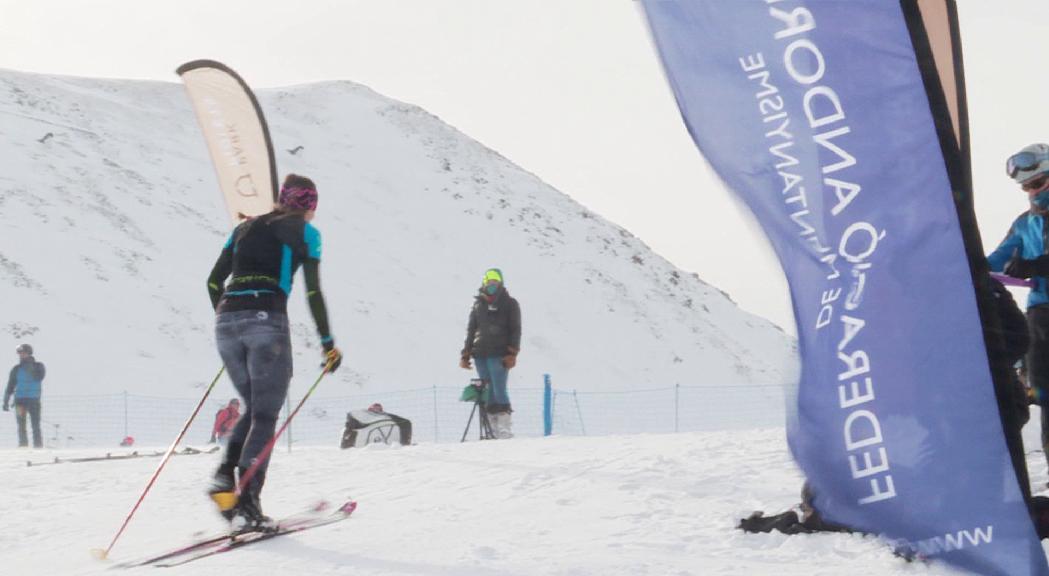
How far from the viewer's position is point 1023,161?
4.51 metres

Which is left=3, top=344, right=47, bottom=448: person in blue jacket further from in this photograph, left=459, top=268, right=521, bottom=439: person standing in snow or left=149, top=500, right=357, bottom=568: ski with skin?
left=149, top=500, right=357, bottom=568: ski with skin

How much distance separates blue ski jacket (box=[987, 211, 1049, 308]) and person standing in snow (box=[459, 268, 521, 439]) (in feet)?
22.6

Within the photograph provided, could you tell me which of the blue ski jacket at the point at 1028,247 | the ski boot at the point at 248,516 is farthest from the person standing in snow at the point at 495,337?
the blue ski jacket at the point at 1028,247

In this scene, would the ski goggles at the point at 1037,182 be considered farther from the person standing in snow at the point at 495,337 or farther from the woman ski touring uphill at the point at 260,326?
the person standing in snow at the point at 495,337

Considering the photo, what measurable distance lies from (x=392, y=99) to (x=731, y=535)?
2715 inches

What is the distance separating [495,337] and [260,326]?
6.16 m

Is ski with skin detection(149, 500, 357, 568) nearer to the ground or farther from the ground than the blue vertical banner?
nearer to the ground

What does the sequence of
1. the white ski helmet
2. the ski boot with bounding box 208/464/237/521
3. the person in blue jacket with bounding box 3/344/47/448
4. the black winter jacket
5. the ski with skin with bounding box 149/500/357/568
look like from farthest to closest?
the person in blue jacket with bounding box 3/344/47/448 < the black winter jacket < the ski boot with bounding box 208/464/237/521 < the ski with skin with bounding box 149/500/357/568 < the white ski helmet

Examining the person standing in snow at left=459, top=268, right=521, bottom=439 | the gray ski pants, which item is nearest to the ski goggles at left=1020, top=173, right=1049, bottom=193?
the gray ski pants

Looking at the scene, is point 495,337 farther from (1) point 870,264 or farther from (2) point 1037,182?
(1) point 870,264

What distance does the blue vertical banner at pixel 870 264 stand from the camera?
382 cm

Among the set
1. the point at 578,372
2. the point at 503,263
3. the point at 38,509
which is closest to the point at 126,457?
the point at 38,509

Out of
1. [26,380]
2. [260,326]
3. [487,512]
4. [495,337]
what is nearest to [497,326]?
[495,337]

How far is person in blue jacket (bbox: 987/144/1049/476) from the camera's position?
450 cm
